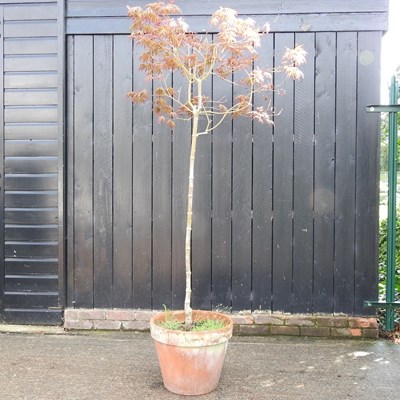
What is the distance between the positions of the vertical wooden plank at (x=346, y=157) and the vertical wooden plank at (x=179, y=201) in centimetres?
126

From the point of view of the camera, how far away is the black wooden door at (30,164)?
441 cm

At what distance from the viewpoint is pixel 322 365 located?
3.66 metres

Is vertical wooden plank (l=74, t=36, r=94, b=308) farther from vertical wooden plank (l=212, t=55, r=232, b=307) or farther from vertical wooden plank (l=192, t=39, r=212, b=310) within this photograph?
vertical wooden plank (l=212, t=55, r=232, b=307)

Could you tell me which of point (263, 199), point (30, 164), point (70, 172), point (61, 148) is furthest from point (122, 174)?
point (263, 199)

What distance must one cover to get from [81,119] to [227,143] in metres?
1.33

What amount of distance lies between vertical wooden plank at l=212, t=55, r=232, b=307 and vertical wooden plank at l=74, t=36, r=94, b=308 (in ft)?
3.66

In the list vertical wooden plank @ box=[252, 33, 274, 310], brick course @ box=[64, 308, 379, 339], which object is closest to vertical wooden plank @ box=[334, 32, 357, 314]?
brick course @ box=[64, 308, 379, 339]

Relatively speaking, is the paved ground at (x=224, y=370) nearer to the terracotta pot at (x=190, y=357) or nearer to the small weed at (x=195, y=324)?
the terracotta pot at (x=190, y=357)

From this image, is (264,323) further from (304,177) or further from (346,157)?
(346,157)

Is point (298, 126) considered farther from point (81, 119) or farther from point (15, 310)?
point (15, 310)

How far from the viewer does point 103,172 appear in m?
4.41

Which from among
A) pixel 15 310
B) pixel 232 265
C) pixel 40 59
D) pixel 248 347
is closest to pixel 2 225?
pixel 15 310

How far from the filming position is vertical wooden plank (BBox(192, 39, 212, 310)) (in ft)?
14.2

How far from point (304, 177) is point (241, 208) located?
2.00 feet
